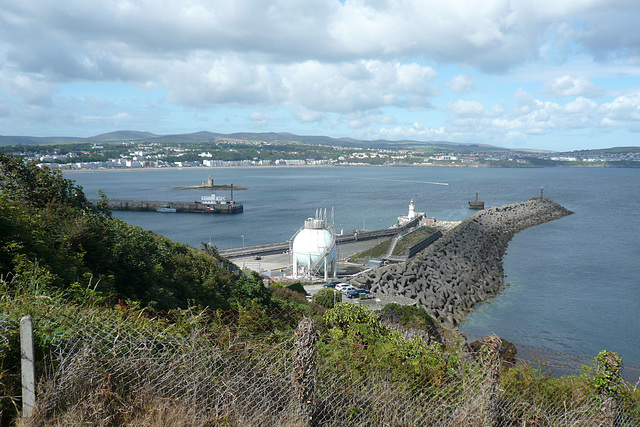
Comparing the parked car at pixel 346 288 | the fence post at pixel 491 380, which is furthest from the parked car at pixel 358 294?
the fence post at pixel 491 380

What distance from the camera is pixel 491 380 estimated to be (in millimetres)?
3588

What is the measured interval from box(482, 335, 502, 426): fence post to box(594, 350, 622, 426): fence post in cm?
116

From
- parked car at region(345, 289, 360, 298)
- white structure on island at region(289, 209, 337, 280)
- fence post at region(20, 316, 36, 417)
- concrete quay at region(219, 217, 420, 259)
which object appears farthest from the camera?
concrete quay at region(219, 217, 420, 259)

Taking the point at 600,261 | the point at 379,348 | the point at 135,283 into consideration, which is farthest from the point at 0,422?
the point at 600,261

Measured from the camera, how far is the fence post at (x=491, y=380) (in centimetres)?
353

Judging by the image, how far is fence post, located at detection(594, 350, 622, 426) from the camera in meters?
4.04

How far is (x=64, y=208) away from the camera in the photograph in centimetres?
960

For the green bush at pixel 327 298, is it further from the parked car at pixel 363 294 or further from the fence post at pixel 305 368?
the fence post at pixel 305 368

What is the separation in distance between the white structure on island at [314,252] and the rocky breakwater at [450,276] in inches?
110

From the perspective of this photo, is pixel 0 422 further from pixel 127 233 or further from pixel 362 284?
pixel 362 284

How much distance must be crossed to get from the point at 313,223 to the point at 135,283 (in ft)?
54.5

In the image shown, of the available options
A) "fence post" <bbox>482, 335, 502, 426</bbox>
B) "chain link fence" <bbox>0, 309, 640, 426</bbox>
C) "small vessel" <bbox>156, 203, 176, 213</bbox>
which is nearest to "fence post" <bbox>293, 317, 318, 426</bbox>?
"chain link fence" <bbox>0, 309, 640, 426</bbox>

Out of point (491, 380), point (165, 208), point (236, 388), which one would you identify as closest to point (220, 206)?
point (165, 208)

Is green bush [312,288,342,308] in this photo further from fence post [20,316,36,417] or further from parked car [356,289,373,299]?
fence post [20,316,36,417]
